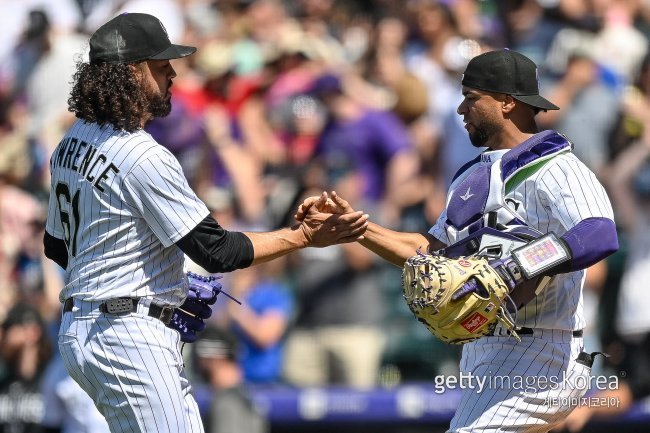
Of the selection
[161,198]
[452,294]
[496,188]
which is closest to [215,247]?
[161,198]

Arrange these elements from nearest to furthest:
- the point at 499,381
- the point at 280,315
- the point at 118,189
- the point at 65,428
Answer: the point at 118,189
the point at 499,381
the point at 65,428
the point at 280,315

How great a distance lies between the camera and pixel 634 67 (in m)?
9.25

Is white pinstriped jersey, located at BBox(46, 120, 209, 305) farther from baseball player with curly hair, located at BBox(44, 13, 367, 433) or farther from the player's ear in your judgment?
the player's ear

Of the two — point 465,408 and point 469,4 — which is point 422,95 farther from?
point 465,408

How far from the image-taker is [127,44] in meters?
4.65

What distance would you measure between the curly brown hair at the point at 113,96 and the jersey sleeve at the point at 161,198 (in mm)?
187

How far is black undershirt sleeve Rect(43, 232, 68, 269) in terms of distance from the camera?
493 centimetres

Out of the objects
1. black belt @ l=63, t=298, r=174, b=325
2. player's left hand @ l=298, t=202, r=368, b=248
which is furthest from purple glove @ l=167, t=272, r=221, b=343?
player's left hand @ l=298, t=202, r=368, b=248

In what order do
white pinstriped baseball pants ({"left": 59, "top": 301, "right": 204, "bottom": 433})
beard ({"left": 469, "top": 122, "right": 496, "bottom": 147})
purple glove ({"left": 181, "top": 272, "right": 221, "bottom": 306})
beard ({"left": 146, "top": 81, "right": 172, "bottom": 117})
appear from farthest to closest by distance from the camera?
beard ({"left": 469, "top": 122, "right": 496, "bottom": 147})
purple glove ({"left": 181, "top": 272, "right": 221, "bottom": 306})
beard ({"left": 146, "top": 81, "right": 172, "bottom": 117})
white pinstriped baseball pants ({"left": 59, "top": 301, "right": 204, "bottom": 433})

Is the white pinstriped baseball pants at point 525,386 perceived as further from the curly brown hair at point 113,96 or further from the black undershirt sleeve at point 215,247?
the curly brown hair at point 113,96

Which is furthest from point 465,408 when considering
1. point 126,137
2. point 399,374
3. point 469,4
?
point 469,4

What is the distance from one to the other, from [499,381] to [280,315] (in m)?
3.89

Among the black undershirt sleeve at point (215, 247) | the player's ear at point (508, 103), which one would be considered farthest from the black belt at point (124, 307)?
the player's ear at point (508, 103)

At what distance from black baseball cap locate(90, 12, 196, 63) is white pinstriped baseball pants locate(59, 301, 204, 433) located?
0.93 m
